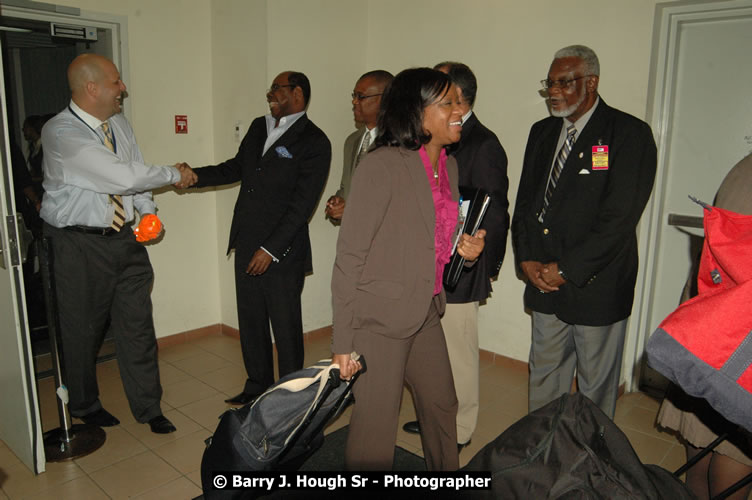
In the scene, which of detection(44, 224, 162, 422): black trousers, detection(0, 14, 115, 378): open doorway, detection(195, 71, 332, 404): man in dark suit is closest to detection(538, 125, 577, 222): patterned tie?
detection(195, 71, 332, 404): man in dark suit

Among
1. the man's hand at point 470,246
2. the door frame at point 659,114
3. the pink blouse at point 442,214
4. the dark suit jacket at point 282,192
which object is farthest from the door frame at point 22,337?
the door frame at point 659,114

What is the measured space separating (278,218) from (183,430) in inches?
51.6

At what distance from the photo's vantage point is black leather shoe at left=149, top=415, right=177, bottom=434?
296 centimetres

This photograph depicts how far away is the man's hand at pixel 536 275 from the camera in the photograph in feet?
8.57

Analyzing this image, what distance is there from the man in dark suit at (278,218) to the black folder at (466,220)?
120 cm

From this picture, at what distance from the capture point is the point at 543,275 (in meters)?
2.60

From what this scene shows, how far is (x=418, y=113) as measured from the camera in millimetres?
1869

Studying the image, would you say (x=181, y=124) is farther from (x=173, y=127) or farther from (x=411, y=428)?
(x=411, y=428)

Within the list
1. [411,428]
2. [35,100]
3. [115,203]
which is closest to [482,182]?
[411,428]

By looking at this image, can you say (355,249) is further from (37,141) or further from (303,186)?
(37,141)

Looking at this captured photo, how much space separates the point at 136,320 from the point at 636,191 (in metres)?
2.64

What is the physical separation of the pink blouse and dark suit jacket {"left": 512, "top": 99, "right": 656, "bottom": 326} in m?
0.74

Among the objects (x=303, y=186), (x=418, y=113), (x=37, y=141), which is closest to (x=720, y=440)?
(x=418, y=113)

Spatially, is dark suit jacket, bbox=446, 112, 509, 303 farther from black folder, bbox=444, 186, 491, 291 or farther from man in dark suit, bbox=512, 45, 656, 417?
black folder, bbox=444, 186, 491, 291
